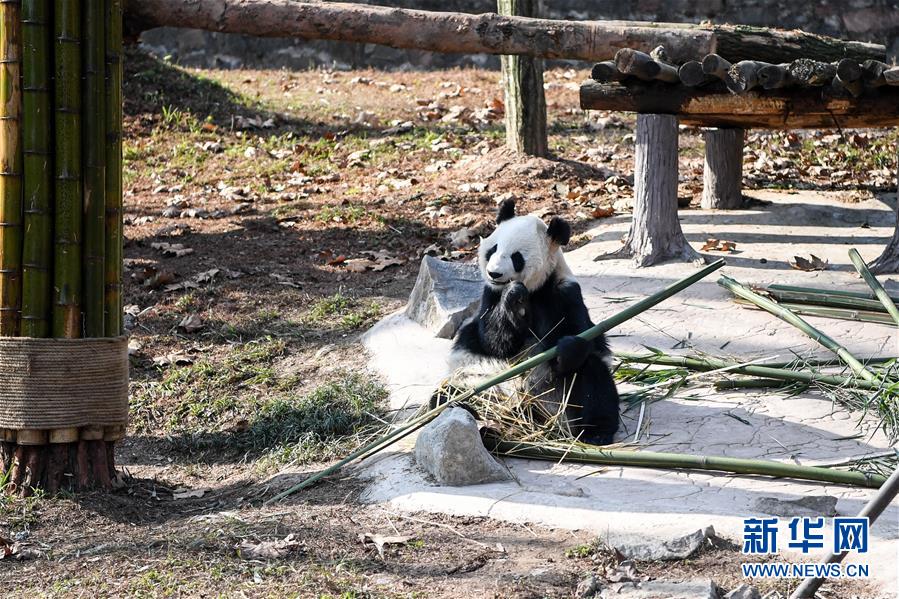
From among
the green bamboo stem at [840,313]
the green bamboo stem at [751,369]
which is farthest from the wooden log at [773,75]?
the green bamboo stem at [751,369]

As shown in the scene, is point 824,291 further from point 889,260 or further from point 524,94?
point 524,94

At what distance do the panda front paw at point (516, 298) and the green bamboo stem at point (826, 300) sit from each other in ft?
7.02

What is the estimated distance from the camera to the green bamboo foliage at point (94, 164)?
448 centimetres

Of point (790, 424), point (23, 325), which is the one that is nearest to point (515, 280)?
point (790, 424)

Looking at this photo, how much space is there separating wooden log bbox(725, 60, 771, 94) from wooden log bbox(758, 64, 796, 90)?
0.10 ft

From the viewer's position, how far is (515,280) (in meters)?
4.82

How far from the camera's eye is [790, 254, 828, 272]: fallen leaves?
7.00 meters

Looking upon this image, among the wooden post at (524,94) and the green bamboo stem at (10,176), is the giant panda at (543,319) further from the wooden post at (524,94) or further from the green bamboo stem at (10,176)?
the wooden post at (524,94)

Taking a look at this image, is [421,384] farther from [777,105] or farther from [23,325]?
[777,105]

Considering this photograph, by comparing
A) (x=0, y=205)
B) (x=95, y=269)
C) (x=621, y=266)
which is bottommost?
(x=621, y=266)

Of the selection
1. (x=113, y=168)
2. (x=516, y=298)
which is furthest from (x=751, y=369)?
(x=113, y=168)

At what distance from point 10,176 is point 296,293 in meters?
3.07

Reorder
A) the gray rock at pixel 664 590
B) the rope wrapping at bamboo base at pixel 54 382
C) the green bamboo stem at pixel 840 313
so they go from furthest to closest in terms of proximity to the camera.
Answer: the green bamboo stem at pixel 840 313 < the rope wrapping at bamboo base at pixel 54 382 < the gray rock at pixel 664 590

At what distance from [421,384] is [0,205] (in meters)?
2.35
